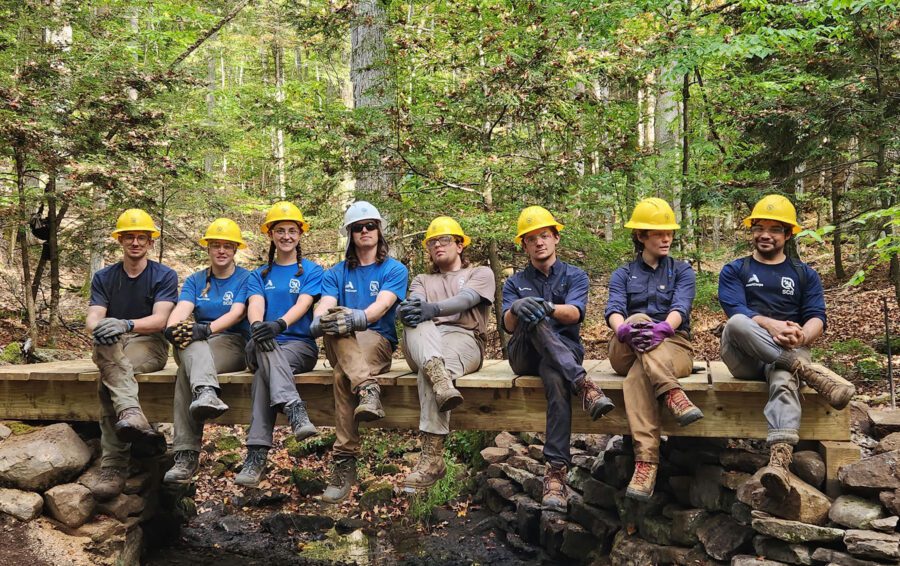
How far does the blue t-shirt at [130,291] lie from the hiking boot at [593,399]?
137 inches

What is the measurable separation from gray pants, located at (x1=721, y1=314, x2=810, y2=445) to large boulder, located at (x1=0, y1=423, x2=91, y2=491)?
214 inches

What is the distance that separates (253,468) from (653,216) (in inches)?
134

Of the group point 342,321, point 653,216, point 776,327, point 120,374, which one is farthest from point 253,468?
point 776,327

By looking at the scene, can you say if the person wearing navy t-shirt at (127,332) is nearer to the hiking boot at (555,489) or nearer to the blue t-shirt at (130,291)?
the blue t-shirt at (130,291)

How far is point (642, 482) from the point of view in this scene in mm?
4203

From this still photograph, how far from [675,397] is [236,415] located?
3605 mm

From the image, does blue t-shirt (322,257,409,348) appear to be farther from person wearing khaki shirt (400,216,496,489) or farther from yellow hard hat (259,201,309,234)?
yellow hard hat (259,201,309,234)

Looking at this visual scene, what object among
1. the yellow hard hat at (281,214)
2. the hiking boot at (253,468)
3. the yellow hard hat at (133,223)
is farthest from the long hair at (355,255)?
the yellow hard hat at (133,223)

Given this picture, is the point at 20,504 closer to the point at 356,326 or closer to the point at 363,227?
the point at 356,326

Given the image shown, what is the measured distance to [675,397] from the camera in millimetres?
4254

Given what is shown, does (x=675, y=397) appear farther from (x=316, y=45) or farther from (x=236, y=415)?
(x=316, y=45)

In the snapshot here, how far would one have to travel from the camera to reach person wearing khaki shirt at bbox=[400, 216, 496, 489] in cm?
459

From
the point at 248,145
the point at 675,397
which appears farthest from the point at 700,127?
the point at 248,145

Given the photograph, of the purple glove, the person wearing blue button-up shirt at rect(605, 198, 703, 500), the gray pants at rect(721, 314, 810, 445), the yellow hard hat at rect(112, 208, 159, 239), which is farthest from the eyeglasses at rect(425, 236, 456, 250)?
the yellow hard hat at rect(112, 208, 159, 239)
